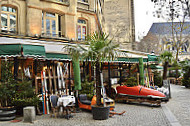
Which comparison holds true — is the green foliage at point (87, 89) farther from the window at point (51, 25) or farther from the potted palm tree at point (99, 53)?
the window at point (51, 25)

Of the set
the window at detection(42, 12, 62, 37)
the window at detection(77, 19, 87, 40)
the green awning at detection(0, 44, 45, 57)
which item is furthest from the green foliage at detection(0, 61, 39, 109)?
the window at detection(77, 19, 87, 40)

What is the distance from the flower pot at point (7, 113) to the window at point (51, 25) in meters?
7.89

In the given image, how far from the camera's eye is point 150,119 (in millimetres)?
8016

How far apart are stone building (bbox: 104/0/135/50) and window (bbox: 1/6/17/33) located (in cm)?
2409

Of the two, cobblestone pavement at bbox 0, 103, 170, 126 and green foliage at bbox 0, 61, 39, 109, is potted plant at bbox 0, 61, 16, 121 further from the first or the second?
cobblestone pavement at bbox 0, 103, 170, 126

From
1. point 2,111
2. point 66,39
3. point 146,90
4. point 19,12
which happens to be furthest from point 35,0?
point 146,90

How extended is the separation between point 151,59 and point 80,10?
793 centimetres

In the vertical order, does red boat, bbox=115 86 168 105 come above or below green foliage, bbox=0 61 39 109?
below

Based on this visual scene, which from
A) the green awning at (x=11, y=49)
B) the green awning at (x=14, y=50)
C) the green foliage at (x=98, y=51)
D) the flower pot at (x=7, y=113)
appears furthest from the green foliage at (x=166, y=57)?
the flower pot at (x=7, y=113)

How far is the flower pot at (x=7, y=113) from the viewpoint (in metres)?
8.08

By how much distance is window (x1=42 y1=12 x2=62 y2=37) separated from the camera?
15.0m

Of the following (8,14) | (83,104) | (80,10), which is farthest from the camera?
(80,10)

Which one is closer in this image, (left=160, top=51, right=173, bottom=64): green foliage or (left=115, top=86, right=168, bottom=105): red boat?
(left=115, top=86, right=168, bottom=105): red boat

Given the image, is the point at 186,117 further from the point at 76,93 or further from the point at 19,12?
the point at 19,12
